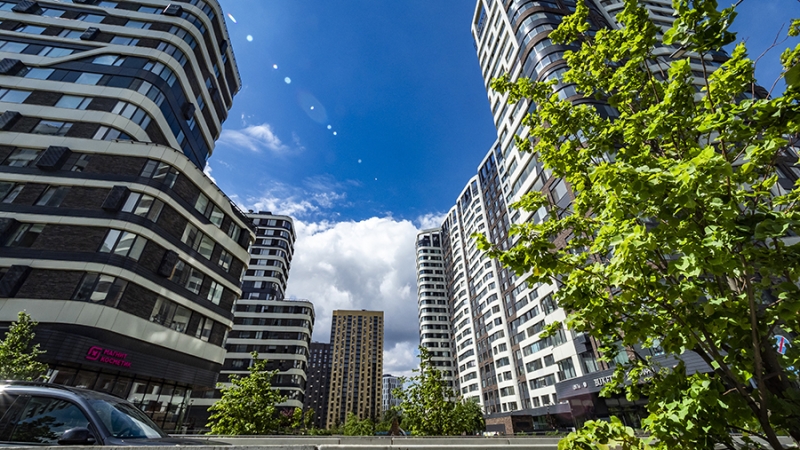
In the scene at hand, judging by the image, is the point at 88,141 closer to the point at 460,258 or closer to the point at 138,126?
the point at 138,126

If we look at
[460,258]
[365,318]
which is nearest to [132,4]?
[460,258]

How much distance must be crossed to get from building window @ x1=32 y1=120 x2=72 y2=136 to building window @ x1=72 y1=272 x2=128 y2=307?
11688 mm

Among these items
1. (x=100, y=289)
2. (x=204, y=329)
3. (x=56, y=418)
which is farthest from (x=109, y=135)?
(x=56, y=418)

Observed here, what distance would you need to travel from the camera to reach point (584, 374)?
32812 mm

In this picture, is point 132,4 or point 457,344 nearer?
point 132,4

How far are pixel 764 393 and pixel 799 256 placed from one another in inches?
54.2

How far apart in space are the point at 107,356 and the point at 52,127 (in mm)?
17217

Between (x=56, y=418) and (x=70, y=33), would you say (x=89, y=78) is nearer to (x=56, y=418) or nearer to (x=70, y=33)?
(x=70, y=33)

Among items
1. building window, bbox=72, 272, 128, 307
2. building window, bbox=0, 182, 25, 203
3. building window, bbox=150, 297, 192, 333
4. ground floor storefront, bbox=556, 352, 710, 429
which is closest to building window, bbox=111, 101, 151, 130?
building window, bbox=0, 182, 25, 203

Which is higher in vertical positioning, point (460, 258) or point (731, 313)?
point (460, 258)

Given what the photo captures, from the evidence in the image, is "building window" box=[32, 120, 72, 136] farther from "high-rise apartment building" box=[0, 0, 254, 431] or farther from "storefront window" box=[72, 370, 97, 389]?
"storefront window" box=[72, 370, 97, 389]

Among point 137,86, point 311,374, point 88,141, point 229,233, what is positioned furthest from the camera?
point 311,374

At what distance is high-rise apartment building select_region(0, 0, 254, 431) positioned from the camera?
17.7m

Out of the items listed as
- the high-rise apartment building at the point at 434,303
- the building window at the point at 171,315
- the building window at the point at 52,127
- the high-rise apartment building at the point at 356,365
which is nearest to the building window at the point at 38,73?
the building window at the point at 52,127
